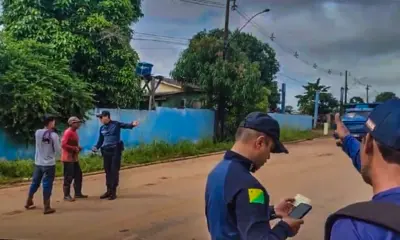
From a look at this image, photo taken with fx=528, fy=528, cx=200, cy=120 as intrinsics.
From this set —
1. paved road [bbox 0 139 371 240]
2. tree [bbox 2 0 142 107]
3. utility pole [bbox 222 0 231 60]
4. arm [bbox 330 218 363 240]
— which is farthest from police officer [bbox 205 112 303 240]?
utility pole [bbox 222 0 231 60]

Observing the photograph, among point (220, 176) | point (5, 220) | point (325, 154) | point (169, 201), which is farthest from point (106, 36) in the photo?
point (220, 176)

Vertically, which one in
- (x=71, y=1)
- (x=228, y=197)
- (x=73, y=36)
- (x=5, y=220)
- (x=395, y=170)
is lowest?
(x=5, y=220)

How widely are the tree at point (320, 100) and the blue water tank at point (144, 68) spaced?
3334cm

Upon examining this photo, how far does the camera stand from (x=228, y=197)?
250 centimetres

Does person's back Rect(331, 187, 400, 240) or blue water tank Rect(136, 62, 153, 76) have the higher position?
blue water tank Rect(136, 62, 153, 76)

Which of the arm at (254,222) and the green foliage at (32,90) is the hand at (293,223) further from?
the green foliage at (32,90)

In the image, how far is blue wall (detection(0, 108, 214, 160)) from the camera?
15584mm

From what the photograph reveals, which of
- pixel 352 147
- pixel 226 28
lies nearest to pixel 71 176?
pixel 352 147

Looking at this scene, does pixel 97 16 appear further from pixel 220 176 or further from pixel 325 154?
Answer: pixel 220 176

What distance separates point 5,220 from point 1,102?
296 inches

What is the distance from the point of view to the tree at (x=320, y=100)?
179 feet

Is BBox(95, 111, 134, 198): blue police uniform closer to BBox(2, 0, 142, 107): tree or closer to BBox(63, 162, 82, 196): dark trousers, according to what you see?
BBox(63, 162, 82, 196): dark trousers

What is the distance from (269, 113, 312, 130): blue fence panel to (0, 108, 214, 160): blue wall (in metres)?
11.3

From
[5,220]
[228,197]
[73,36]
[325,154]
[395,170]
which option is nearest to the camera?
[395,170]
